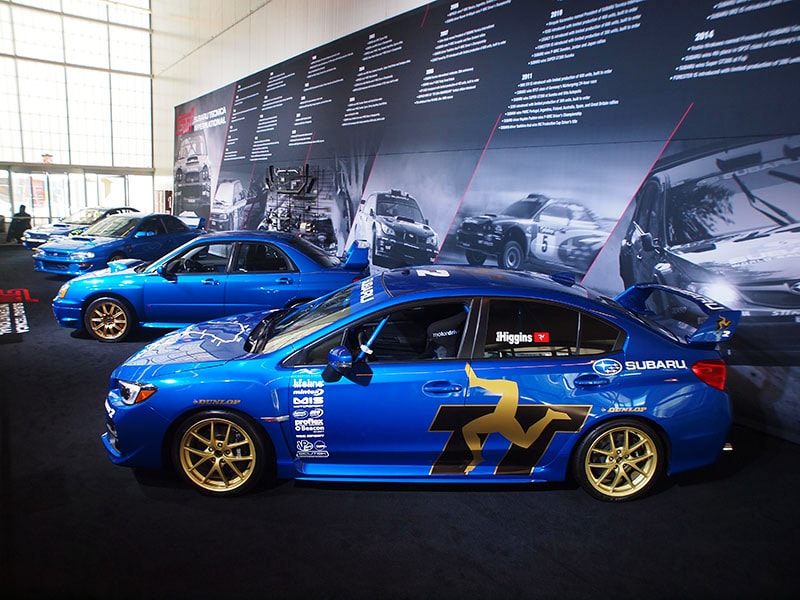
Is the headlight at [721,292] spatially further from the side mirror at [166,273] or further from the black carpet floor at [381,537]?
the side mirror at [166,273]

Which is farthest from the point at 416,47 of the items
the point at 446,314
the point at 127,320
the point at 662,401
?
the point at 662,401

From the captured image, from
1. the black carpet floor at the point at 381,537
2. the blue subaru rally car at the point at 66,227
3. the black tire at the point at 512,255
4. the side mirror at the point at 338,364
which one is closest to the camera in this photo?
the black carpet floor at the point at 381,537

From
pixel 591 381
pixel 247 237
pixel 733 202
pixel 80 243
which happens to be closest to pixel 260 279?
pixel 247 237

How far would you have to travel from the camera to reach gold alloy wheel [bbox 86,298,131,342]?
20.9 feet

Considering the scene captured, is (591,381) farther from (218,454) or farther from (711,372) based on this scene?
(218,454)

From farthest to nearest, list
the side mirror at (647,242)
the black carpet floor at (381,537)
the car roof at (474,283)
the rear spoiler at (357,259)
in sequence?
1. the rear spoiler at (357,259)
2. the side mirror at (647,242)
3. the car roof at (474,283)
4. the black carpet floor at (381,537)

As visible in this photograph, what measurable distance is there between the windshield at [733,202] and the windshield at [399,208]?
4438 mm

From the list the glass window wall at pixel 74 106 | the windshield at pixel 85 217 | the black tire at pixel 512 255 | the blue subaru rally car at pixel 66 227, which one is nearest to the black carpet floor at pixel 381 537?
the black tire at pixel 512 255

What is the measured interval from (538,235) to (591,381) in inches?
161

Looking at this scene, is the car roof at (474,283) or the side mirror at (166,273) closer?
the car roof at (474,283)

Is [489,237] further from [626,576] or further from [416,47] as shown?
[626,576]

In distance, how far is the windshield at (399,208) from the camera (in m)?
9.09

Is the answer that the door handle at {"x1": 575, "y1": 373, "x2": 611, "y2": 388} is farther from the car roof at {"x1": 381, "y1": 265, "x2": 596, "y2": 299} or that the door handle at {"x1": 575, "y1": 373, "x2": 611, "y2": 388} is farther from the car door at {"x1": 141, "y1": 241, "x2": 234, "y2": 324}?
the car door at {"x1": 141, "y1": 241, "x2": 234, "y2": 324}

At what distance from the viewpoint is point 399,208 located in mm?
9500
